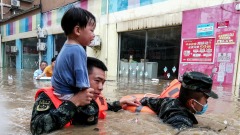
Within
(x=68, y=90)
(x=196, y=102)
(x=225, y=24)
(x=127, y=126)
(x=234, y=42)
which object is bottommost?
(x=127, y=126)

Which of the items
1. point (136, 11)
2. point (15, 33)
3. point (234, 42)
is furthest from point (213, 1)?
point (15, 33)

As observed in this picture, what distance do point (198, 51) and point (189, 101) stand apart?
6313mm

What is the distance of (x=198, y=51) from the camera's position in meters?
7.90

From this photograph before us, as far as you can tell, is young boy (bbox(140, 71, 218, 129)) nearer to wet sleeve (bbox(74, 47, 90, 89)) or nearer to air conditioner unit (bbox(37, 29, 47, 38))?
wet sleeve (bbox(74, 47, 90, 89))

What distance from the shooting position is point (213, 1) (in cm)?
754

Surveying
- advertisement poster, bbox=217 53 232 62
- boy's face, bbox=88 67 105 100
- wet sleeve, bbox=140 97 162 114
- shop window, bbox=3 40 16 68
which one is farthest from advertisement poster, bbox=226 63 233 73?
shop window, bbox=3 40 16 68

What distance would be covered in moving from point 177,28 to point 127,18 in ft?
9.13

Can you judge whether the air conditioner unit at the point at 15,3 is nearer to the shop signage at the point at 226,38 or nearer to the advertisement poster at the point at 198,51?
the advertisement poster at the point at 198,51

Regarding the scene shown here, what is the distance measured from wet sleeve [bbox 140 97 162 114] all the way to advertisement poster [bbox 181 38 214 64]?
553 centimetres

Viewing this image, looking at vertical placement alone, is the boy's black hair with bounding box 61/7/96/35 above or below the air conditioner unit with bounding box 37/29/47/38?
below

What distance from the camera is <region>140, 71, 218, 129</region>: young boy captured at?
1962 millimetres

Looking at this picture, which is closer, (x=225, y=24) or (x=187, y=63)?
(x=225, y=24)

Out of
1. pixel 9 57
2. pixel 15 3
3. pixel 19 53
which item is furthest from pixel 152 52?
pixel 15 3

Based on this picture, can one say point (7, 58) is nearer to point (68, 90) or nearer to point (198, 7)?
point (198, 7)
